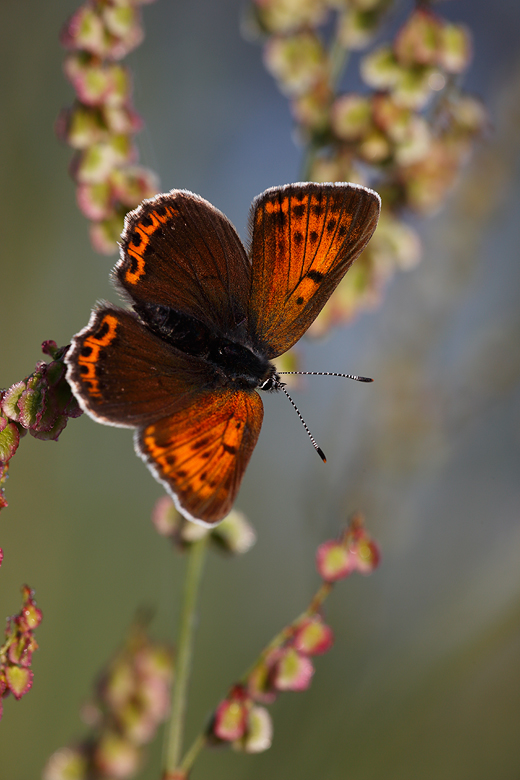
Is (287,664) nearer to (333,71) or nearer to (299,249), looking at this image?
(299,249)

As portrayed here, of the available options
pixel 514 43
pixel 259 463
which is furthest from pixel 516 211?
pixel 259 463

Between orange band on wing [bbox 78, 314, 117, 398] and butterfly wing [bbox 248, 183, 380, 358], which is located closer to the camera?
orange band on wing [bbox 78, 314, 117, 398]

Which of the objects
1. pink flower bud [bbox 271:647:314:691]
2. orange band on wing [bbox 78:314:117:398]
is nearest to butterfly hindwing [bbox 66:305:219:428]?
orange band on wing [bbox 78:314:117:398]

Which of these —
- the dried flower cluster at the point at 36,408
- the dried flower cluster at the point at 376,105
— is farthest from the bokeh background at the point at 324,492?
the dried flower cluster at the point at 36,408

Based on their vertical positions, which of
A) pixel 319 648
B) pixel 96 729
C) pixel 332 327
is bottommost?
pixel 96 729

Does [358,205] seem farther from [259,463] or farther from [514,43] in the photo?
[259,463]

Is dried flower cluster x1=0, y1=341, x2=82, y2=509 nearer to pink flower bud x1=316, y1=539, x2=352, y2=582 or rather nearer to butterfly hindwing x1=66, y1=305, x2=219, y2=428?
butterfly hindwing x1=66, y1=305, x2=219, y2=428
